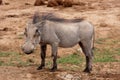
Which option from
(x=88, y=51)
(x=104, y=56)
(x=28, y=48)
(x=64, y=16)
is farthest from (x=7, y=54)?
(x=64, y=16)

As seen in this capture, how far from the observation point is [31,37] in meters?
8.39

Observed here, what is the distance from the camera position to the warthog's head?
8.20 metres

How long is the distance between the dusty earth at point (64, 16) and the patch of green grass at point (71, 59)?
0.39 meters

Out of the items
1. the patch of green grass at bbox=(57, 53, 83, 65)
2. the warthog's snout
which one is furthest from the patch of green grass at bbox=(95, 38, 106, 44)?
the warthog's snout

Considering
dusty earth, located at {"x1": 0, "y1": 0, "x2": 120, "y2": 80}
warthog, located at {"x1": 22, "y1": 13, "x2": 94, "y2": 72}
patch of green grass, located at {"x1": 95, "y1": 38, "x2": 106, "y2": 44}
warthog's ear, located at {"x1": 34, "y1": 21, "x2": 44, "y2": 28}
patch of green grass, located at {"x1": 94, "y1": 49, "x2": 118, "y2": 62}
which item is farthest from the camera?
patch of green grass, located at {"x1": 95, "y1": 38, "x2": 106, "y2": 44}

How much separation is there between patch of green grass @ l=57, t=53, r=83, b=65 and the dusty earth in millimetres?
387

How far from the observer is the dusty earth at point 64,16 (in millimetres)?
8797

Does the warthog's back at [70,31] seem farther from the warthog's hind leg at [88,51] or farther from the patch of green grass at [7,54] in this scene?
the patch of green grass at [7,54]

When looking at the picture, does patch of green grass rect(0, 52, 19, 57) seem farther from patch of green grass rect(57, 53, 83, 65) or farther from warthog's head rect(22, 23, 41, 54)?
warthog's head rect(22, 23, 41, 54)

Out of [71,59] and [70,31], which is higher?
[70,31]

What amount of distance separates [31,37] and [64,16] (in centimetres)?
1103

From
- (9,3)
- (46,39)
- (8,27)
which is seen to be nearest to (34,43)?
(46,39)

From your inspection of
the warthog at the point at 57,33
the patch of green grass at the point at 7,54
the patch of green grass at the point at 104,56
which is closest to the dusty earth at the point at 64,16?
the patch of green grass at the point at 7,54

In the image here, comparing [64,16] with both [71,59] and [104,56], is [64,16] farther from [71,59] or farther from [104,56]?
[71,59]
